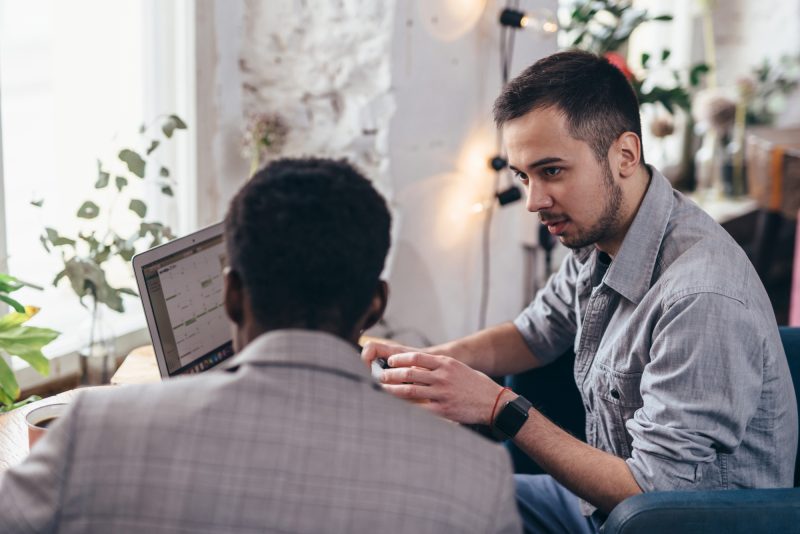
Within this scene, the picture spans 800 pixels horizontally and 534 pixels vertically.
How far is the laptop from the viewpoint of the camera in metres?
1.45

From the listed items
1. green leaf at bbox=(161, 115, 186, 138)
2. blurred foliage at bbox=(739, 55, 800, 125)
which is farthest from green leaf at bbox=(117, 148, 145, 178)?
blurred foliage at bbox=(739, 55, 800, 125)

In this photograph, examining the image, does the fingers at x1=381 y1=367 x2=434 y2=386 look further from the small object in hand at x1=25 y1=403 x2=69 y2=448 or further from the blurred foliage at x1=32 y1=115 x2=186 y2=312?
the blurred foliage at x1=32 y1=115 x2=186 y2=312

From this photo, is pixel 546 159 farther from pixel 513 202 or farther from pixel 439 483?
pixel 513 202

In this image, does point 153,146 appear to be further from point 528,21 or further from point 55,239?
point 528,21

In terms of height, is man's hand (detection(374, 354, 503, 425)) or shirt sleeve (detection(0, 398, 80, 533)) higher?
shirt sleeve (detection(0, 398, 80, 533))

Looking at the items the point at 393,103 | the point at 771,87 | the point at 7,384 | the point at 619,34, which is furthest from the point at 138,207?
the point at 771,87

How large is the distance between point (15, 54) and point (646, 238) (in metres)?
1.35

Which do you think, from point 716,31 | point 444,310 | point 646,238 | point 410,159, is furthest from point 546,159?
point 716,31

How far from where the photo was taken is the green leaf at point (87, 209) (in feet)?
5.78

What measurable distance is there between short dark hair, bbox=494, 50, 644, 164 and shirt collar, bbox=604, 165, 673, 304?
12 cm

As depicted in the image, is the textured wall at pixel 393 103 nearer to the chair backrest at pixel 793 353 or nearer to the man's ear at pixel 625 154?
the man's ear at pixel 625 154

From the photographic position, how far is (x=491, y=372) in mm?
1829

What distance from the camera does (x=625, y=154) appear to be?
5.06 feet

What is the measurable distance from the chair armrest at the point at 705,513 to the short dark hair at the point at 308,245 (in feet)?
1.84
